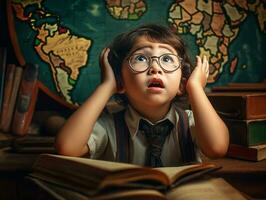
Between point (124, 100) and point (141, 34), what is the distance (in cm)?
17

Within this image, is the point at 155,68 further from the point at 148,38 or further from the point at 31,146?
the point at 31,146

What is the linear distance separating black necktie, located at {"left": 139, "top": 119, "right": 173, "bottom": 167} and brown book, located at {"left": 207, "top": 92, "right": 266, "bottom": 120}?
0.75 ft

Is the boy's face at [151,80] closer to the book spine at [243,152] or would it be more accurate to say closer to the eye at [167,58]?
the eye at [167,58]

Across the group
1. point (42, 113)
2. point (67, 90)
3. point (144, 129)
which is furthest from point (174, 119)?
point (42, 113)

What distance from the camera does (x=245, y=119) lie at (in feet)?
3.32

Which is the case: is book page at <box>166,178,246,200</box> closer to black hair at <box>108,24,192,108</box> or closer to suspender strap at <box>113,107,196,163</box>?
suspender strap at <box>113,107,196,163</box>

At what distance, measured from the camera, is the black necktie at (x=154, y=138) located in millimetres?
885

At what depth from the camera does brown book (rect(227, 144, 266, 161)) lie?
1005 millimetres

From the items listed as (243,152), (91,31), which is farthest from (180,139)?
(91,31)

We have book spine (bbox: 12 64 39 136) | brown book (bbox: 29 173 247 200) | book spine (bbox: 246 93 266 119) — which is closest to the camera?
brown book (bbox: 29 173 247 200)

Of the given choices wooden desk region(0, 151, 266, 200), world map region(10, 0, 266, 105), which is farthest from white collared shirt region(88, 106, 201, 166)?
world map region(10, 0, 266, 105)

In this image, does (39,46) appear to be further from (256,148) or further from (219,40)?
(256,148)

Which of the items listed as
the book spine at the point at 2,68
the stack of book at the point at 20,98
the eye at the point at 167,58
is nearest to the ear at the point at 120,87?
the eye at the point at 167,58

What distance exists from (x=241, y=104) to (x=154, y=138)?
0.89ft
